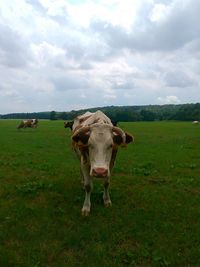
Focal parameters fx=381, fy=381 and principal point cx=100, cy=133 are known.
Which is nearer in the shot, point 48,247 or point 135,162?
point 48,247

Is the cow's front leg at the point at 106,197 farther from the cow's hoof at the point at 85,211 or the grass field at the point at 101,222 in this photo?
the cow's hoof at the point at 85,211

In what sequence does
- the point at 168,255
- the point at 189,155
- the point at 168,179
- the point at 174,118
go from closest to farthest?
the point at 168,255, the point at 168,179, the point at 189,155, the point at 174,118

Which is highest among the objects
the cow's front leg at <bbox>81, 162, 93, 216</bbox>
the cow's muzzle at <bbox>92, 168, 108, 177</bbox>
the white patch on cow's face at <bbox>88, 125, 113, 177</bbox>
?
the white patch on cow's face at <bbox>88, 125, 113, 177</bbox>

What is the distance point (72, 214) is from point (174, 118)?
113 meters

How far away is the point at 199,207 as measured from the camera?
9.43 m

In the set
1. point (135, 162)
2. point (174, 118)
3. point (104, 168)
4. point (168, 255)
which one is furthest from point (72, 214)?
point (174, 118)

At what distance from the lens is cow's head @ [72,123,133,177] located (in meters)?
7.96

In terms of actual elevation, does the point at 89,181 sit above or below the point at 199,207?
above

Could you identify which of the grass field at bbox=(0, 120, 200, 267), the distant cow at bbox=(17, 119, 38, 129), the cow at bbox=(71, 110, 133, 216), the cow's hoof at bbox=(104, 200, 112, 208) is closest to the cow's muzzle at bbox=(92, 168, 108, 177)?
the cow at bbox=(71, 110, 133, 216)

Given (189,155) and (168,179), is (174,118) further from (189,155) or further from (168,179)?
(168,179)

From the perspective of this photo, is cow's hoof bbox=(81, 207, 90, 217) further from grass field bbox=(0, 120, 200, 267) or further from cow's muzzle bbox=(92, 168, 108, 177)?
cow's muzzle bbox=(92, 168, 108, 177)

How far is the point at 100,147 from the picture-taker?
822 cm

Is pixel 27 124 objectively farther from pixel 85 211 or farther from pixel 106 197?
pixel 85 211

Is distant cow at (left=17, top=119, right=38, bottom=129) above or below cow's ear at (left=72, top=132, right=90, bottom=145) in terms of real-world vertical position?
below
